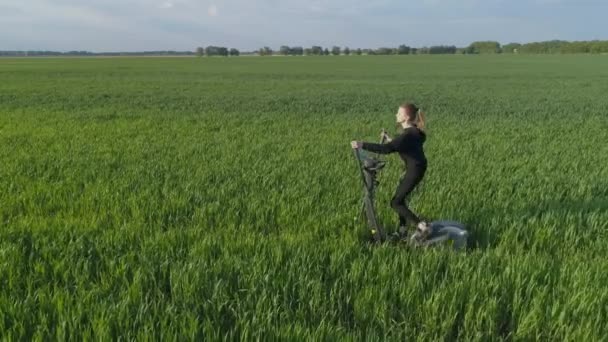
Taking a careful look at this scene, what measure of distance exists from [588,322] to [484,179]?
210 inches

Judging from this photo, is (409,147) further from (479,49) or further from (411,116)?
(479,49)

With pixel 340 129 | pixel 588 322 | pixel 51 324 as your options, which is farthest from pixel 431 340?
pixel 340 129

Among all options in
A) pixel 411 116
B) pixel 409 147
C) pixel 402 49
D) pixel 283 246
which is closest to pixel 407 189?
pixel 409 147

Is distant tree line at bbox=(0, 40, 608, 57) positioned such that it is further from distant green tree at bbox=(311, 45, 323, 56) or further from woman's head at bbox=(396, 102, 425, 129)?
woman's head at bbox=(396, 102, 425, 129)

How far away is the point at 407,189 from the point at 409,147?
19.5 inches

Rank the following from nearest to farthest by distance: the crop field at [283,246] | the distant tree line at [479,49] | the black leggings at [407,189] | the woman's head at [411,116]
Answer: the crop field at [283,246]
the woman's head at [411,116]
the black leggings at [407,189]
the distant tree line at [479,49]

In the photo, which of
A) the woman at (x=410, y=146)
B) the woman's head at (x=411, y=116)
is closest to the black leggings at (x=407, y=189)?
the woman at (x=410, y=146)

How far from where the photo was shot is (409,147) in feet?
16.2

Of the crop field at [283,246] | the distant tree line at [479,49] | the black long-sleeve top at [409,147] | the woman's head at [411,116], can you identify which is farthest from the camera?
the distant tree line at [479,49]

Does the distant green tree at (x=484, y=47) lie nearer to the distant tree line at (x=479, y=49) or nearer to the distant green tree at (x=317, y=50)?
the distant tree line at (x=479, y=49)

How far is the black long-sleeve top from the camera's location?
4.80m

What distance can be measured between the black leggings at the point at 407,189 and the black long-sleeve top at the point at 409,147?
7cm

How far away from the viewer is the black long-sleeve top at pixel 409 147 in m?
4.80

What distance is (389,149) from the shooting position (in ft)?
15.8
